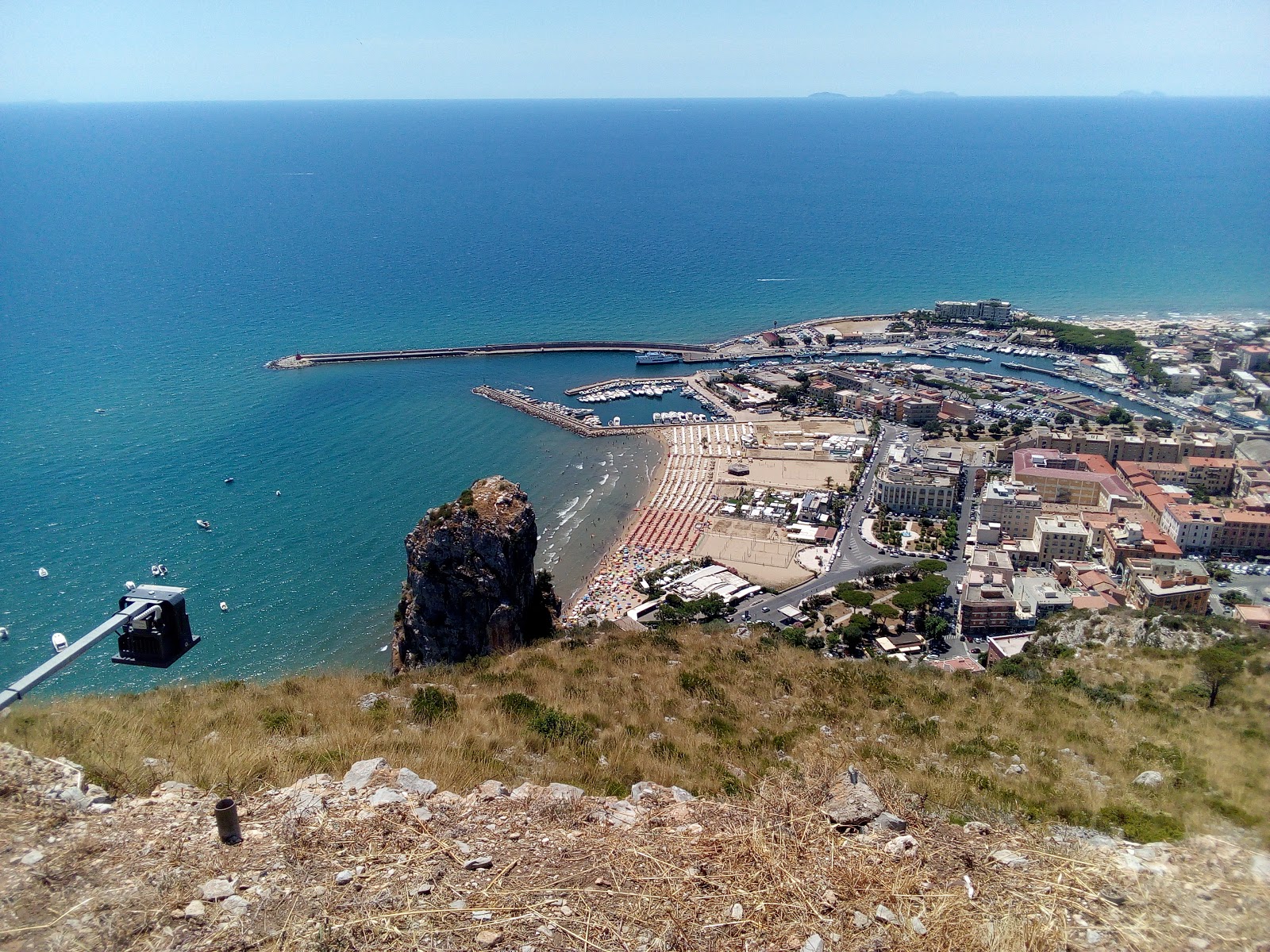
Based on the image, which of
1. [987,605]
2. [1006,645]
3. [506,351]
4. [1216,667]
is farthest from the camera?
[506,351]

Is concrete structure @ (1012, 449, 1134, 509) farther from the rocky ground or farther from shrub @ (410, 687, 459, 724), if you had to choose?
shrub @ (410, 687, 459, 724)

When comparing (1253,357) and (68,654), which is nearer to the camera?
(68,654)

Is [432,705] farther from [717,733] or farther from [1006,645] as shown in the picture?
[1006,645]

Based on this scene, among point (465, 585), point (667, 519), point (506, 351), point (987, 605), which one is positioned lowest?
point (987, 605)

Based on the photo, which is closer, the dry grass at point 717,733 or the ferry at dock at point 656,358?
the dry grass at point 717,733

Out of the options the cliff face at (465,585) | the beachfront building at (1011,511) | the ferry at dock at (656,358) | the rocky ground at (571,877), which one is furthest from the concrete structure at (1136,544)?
the ferry at dock at (656,358)

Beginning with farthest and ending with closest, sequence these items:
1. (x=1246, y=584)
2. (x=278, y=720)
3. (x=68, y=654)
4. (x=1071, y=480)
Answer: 1. (x=1071, y=480)
2. (x=1246, y=584)
3. (x=278, y=720)
4. (x=68, y=654)

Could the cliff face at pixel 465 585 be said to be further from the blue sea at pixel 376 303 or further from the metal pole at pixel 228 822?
the metal pole at pixel 228 822

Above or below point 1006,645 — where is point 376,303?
above

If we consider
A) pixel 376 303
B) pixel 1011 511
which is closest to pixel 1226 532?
pixel 1011 511
